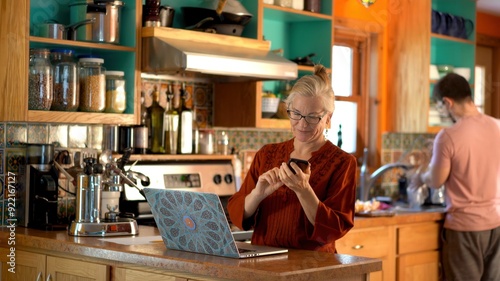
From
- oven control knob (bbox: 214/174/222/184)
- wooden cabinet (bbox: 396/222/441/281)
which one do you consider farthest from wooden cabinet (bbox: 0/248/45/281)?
wooden cabinet (bbox: 396/222/441/281)

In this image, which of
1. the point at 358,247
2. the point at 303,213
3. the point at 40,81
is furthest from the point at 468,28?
the point at 303,213

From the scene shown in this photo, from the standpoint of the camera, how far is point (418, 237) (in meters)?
4.93

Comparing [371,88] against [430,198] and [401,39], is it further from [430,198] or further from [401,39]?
[430,198]

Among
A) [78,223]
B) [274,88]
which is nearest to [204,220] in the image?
[78,223]

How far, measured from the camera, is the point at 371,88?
19.2 ft

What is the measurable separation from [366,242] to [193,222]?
6.75 ft

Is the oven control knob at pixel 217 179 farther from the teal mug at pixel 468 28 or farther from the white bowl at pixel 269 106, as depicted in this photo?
the teal mug at pixel 468 28

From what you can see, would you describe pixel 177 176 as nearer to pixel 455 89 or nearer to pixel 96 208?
pixel 96 208

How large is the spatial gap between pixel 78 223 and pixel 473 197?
2.36m

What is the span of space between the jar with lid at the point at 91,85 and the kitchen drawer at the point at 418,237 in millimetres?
1925

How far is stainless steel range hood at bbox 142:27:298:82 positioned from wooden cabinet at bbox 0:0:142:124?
8 centimetres

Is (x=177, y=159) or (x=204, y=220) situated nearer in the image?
(x=204, y=220)

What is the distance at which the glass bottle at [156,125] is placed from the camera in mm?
4289

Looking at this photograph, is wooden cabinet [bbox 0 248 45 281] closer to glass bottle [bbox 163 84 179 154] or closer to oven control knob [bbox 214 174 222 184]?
glass bottle [bbox 163 84 179 154]
